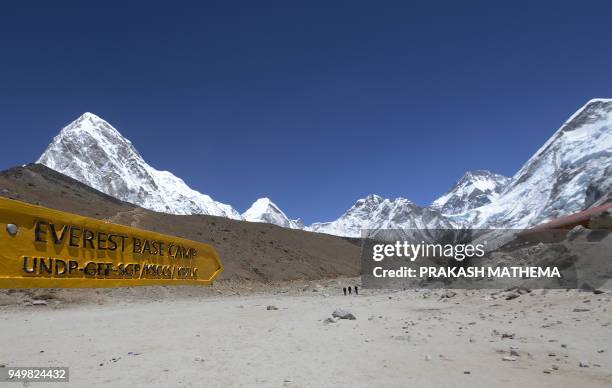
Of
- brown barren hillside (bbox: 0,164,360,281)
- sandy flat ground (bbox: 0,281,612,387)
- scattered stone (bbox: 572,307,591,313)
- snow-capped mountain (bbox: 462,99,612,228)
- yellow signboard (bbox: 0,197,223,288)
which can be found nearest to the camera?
sandy flat ground (bbox: 0,281,612,387)

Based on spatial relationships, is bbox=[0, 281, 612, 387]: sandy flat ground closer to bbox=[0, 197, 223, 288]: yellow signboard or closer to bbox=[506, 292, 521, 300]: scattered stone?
bbox=[506, 292, 521, 300]: scattered stone

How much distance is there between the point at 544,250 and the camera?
53.5 ft

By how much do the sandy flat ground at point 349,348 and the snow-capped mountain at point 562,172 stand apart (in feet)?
322

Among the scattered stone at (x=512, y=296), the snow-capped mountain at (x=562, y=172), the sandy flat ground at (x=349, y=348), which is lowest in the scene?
the sandy flat ground at (x=349, y=348)

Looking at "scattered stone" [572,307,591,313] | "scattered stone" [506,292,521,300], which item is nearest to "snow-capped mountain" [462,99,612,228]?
"scattered stone" [506,292,521,300]

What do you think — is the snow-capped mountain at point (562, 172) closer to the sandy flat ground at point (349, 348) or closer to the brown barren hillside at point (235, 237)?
the brown barren hillside at point (235, 237)

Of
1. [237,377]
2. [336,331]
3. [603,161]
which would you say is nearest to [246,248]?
[336,331]

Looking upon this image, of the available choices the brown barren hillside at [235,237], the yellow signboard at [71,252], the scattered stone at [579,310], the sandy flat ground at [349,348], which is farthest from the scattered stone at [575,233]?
the brown barren hillside at [235,237]

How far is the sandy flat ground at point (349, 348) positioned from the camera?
5988 mm

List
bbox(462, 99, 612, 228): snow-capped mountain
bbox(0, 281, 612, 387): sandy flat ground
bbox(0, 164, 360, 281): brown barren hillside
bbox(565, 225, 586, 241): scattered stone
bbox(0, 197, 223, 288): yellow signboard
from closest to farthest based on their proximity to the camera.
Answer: bbox(0, 281, 612, 387): sandy flat ground, bbox(0, 197, 223, 288): yellow signboard, bbox(565, 225, 586, 241): scattered stone, bbox(0, 164, 360, 281): brown barren hillside, bbox(462, 99, 612, 228): snow-capped mountain

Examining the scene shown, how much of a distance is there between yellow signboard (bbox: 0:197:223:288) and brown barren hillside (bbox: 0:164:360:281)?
93.0ft

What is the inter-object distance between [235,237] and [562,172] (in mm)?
114781

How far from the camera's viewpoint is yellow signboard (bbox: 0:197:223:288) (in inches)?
288

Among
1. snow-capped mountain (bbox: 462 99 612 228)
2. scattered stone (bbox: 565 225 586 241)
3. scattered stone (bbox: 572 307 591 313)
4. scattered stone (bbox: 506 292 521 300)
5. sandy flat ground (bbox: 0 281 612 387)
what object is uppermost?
snow-capped mountain (bbox: 462 99 612 228)
